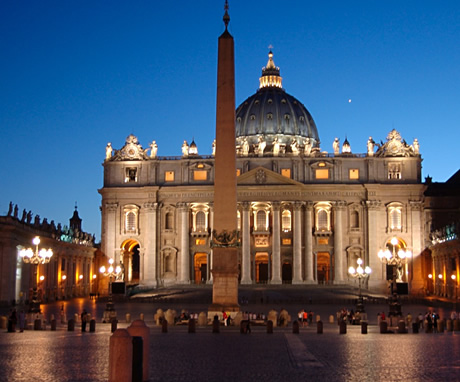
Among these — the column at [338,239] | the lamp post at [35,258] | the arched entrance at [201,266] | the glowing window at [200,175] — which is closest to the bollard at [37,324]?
the lamp post at [35,258]

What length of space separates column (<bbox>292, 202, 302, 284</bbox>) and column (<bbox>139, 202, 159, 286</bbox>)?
1647cm

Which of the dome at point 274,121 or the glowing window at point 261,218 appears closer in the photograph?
the glowing window at point 261,218

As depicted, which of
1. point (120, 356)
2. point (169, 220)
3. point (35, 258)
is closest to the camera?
point (120, 356)

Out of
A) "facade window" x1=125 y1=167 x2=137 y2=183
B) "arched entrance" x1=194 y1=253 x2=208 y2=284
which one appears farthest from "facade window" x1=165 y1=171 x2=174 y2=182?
"arched entrance" x1=194 y1=253 x2=208 y2=284

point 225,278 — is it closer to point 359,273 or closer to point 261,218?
point 359,273

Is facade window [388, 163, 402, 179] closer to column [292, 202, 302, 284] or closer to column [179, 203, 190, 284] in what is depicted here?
column [292, 202, 302, 284]

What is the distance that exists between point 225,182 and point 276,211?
199ft

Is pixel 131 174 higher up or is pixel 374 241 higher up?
pixel 131 174

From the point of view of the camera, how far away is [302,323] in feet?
120

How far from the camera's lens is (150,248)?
3627 inches

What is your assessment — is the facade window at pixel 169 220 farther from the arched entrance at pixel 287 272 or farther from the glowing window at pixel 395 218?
the glowing window at pixel 395 218

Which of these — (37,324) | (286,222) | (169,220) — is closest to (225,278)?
(37,324)

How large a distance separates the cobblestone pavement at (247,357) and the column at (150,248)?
210 ft

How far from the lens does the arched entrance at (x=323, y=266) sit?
92500 mm
